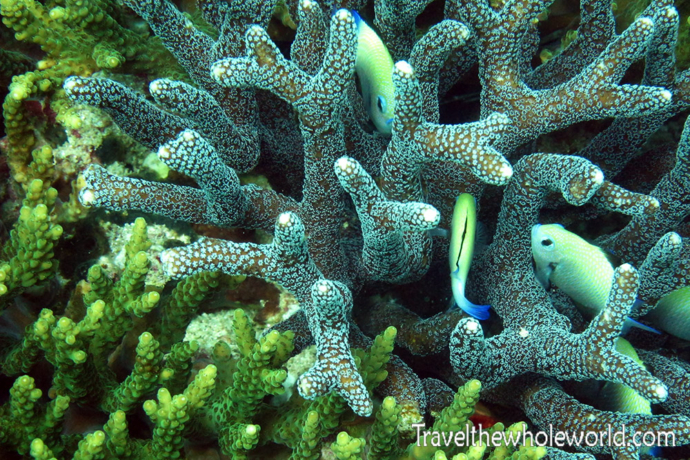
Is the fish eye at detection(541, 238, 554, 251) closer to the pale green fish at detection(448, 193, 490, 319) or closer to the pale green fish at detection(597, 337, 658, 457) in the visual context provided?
the pale green fish at detection(448, 193, 490, 319)

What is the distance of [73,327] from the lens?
1.72 m

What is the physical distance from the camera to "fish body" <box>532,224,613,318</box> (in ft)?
6.57

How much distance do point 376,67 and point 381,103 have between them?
17 centimetres

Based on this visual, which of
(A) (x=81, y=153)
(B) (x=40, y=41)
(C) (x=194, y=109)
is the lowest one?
(A) (x=81, y=153)

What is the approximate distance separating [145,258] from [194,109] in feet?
2.12

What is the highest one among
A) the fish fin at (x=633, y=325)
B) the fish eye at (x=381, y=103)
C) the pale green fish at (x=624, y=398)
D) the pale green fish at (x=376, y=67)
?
the pale green fish at (x=376, y=67)

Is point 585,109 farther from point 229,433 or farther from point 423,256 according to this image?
point 229,433

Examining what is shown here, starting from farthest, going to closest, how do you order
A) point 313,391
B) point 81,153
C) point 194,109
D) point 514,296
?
1. point 81,153
2. point 514,296
3. point 194,109
4. point 313,391

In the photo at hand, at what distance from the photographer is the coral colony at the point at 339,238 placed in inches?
65.6

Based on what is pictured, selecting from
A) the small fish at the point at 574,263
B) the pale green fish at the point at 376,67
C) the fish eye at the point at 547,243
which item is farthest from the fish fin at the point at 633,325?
the pale green fish at the point at 376,67

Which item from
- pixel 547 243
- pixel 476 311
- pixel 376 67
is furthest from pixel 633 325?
pixel 376 67

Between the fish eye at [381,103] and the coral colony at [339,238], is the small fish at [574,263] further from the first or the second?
the fish eye at [381,103]

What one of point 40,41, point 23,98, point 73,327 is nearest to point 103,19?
point 40,41

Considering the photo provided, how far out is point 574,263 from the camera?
6.69 ft
